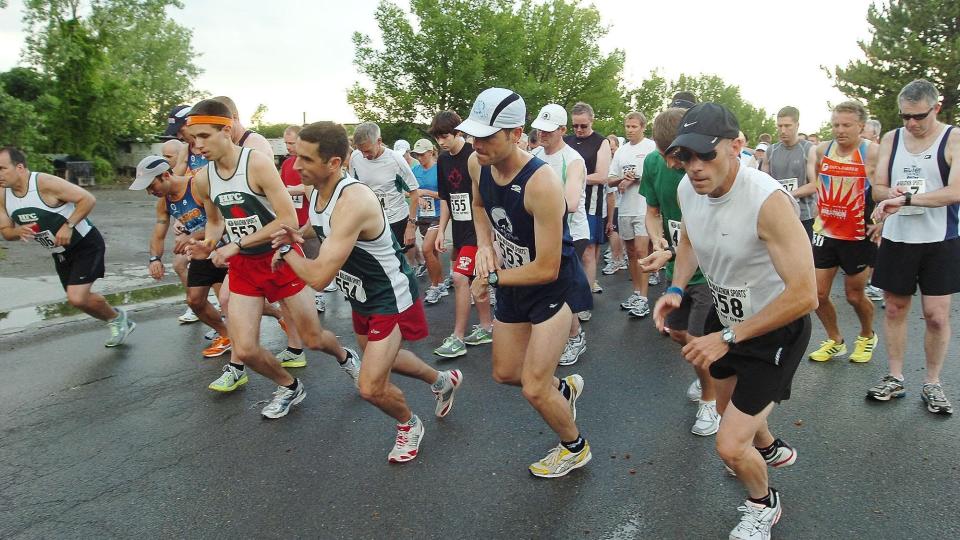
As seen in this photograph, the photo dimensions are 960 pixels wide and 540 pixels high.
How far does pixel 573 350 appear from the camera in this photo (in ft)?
18.7

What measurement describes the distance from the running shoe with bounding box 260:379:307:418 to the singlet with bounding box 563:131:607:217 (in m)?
4.01

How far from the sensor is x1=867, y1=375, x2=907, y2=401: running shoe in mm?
4520

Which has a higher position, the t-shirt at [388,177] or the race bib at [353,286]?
the t-shirt at [388,177]

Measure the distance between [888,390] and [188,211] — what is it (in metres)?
5.99

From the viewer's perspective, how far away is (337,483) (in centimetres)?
363

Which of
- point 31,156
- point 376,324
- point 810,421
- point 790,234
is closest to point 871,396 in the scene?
point 810,421

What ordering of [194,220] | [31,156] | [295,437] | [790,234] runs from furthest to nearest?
[31,156] < [194,220] < [295,437] < [790,234]

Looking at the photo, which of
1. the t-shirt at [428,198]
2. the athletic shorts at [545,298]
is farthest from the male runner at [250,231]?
the t-shirt at [428,198]

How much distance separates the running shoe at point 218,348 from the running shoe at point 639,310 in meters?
4.17

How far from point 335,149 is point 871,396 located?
404 cm

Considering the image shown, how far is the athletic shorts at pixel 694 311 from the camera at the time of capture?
414 centimetres

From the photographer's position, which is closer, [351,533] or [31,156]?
[351,533]

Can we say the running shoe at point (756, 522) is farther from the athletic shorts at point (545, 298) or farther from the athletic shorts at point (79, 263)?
the athletic shorts at point (79, 263)

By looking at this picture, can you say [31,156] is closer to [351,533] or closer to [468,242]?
[468,242]
